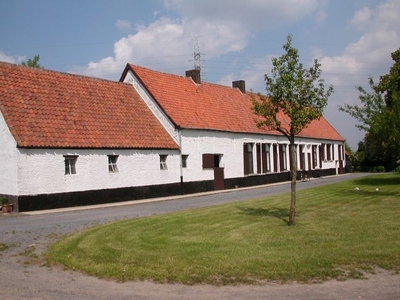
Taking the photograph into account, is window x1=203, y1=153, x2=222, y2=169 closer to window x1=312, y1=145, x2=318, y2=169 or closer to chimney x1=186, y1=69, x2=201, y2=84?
chimney x1=186, y1=69, x2=201, y2=84

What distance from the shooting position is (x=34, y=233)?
41.1ft

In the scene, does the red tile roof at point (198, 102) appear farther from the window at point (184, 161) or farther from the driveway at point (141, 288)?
the driveway at point (141, 288)

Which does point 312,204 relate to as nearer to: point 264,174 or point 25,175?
point 25,175

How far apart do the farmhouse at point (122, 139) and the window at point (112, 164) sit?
48mm

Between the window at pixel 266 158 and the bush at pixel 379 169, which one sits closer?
the window at pixel 266 158

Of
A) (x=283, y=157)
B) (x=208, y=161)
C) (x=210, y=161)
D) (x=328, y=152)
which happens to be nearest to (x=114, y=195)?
(x=208, y=161)

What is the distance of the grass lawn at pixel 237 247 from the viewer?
7871mm

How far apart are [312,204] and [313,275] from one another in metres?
10.5

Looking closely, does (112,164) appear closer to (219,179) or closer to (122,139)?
(122,139)

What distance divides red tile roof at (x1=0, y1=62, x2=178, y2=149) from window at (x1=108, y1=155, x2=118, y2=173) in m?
0.62

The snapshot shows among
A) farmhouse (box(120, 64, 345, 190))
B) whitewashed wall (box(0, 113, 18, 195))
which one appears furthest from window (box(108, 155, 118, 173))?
farmhouse (box(120, 64, 345, 190))

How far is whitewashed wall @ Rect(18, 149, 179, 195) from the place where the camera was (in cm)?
1908

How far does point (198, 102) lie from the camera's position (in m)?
31.9

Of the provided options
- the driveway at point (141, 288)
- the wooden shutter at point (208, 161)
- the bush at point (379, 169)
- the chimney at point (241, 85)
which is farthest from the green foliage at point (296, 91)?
the bush at point (379, 169)
